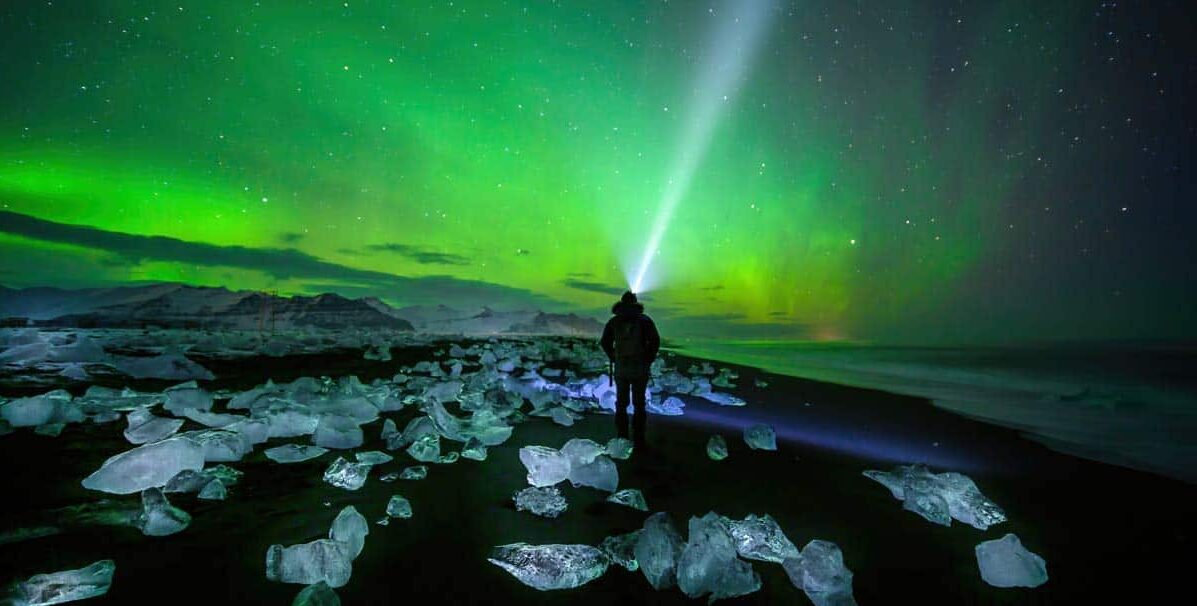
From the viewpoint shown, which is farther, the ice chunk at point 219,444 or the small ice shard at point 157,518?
the ice chunk at point 219,444

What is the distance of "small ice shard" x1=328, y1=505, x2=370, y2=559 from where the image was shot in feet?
9.21

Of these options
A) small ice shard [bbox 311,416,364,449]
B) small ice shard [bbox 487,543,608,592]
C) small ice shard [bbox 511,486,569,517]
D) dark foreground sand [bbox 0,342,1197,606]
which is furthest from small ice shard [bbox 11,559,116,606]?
small ice shard [bbox 311,416,364,449]

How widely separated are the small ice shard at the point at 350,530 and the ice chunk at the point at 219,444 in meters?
2.50

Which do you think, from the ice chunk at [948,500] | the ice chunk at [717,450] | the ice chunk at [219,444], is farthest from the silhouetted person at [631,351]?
the ice chunk at [219,444]

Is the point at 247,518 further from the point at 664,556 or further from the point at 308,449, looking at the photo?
the point at 664,556

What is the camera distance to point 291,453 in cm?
483

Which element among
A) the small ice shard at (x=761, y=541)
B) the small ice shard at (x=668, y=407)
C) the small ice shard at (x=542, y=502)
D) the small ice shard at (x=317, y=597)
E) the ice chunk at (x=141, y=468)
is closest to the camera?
the small ice shard at (x=317, y=597)

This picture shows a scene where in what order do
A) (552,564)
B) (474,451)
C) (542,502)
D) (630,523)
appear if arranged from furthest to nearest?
1. (474,451)
2. (542,502)
3. (630,523)
4. (552,564)

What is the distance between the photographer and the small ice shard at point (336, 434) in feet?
17.5

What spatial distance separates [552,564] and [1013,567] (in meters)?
2.78

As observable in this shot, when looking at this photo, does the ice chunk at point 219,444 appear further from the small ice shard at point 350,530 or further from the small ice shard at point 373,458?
the small ice shard at point 350,530

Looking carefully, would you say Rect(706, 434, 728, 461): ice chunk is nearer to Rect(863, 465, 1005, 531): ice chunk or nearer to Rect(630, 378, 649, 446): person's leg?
Rect(630, 378, 649, 446): person's leg

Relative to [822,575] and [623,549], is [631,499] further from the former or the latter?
[822,575]

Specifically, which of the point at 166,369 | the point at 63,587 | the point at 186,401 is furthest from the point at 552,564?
the point at 166,369
